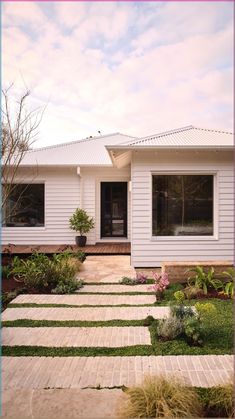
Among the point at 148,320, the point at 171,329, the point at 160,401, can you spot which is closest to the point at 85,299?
the point at 148,320

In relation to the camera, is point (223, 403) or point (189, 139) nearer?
point (223, 403)

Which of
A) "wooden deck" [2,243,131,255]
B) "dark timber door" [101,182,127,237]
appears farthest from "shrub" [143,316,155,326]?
"dark timber door" [101,182,127,237]

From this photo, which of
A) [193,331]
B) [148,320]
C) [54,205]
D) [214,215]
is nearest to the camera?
[193,331]

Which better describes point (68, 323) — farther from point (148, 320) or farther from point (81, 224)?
point (81, 224)

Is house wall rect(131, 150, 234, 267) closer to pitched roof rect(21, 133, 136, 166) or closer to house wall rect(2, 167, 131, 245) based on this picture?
pitched roof rect(21, 133, 136, 166)

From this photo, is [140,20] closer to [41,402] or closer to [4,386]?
[41,402]

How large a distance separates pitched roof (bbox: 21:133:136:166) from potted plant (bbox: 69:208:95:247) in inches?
71.7

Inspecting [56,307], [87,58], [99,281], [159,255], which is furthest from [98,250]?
[87,58]

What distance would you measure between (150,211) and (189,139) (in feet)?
7.30

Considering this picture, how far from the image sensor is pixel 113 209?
42.8ft

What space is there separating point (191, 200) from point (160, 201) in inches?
33.7

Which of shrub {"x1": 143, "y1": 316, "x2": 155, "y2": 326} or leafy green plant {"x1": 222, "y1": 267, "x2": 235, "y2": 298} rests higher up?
leafy green plant {"x1": 222, "y1": 267, "x2": 235, "y2": 298}

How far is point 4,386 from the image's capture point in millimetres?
3189

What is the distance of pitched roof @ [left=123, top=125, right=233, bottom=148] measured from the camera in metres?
8.25
